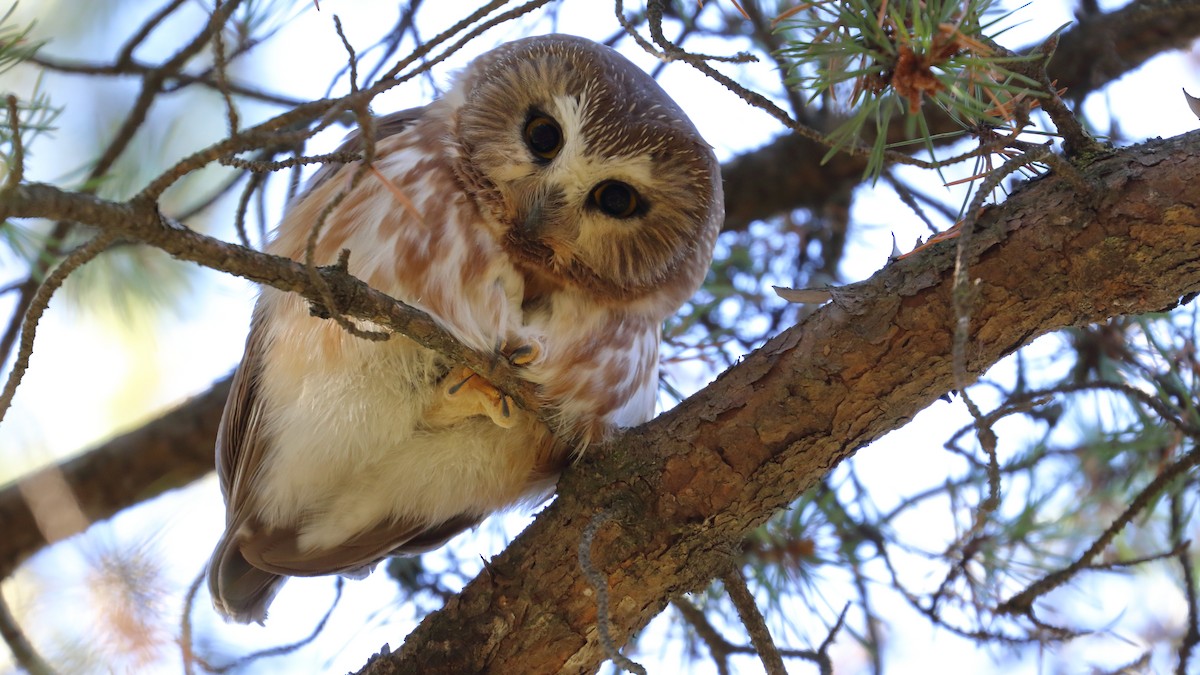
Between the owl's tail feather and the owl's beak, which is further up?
the owl's beak

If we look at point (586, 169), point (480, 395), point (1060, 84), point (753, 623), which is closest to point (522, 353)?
point (480, 395)

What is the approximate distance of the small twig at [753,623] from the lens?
195 cm

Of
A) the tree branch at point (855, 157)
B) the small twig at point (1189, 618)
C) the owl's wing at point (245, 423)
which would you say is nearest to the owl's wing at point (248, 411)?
the owl's wing at point (245, 423)

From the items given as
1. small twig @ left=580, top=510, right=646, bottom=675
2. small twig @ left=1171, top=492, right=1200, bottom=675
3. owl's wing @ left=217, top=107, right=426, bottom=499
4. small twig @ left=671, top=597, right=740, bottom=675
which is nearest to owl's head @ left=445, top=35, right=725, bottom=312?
owl's wing @ left=217, top=107, right=426, bottom=499

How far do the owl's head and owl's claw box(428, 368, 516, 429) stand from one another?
30 cm

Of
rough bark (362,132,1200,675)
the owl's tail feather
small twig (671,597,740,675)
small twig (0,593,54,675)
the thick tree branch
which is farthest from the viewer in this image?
small twig (0,593,54,675)

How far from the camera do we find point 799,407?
182cm

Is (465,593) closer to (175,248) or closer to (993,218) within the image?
(175,248)

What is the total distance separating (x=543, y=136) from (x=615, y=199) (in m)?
0.21

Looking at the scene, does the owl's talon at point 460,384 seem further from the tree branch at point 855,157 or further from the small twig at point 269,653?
the tree branch at point 855,157

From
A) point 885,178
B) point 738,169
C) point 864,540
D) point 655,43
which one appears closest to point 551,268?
point 655,43

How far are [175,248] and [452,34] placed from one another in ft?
1.47

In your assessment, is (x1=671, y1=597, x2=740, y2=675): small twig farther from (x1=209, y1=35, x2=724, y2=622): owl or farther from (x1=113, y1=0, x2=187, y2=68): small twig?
(x1=113, y1=0, x2=187, y2=68): small twig

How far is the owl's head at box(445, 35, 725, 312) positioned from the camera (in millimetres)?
2250
